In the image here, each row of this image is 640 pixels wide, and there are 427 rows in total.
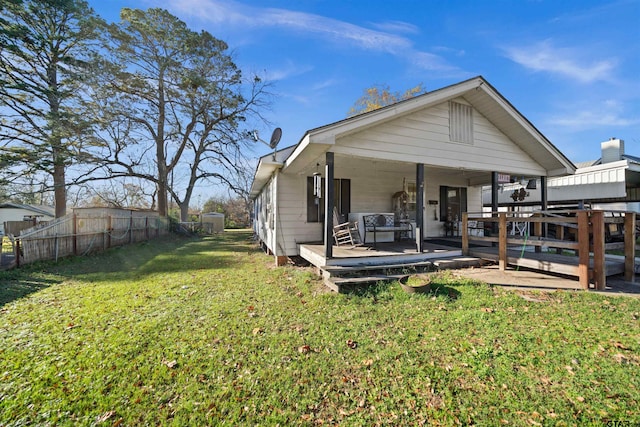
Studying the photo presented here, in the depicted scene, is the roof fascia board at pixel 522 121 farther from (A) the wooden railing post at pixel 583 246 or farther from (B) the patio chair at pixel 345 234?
(B) the patio chair at pixel 345 234

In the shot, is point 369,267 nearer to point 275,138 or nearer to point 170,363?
point 170,363

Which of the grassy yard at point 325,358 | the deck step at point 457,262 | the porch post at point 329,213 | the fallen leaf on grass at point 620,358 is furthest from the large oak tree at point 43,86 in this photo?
the fallen leaf on grass at point 620,358

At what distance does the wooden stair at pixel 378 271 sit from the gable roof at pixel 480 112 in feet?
8.32

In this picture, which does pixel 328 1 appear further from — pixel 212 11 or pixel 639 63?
pixel 639 63

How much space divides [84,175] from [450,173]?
70.2 feet

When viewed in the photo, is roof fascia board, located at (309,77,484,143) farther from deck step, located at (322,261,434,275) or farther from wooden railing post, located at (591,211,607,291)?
wooden railing post, located at (591,211,607,291)

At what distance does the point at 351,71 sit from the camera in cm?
1241

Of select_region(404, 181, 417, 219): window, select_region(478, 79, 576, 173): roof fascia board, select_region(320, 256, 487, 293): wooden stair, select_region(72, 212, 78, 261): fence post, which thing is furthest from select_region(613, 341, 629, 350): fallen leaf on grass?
select_region(72, 212, 78, 261): fence post

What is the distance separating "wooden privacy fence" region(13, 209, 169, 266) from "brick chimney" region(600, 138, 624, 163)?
23.1 meters

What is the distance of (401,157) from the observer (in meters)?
5.90

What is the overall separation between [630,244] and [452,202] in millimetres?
5608

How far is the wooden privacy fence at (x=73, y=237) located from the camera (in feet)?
23.7

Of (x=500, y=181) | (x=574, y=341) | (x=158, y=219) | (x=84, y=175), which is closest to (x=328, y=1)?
(x=500, y=181)

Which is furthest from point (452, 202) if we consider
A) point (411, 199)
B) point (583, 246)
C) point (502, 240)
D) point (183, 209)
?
point (183, 209)
